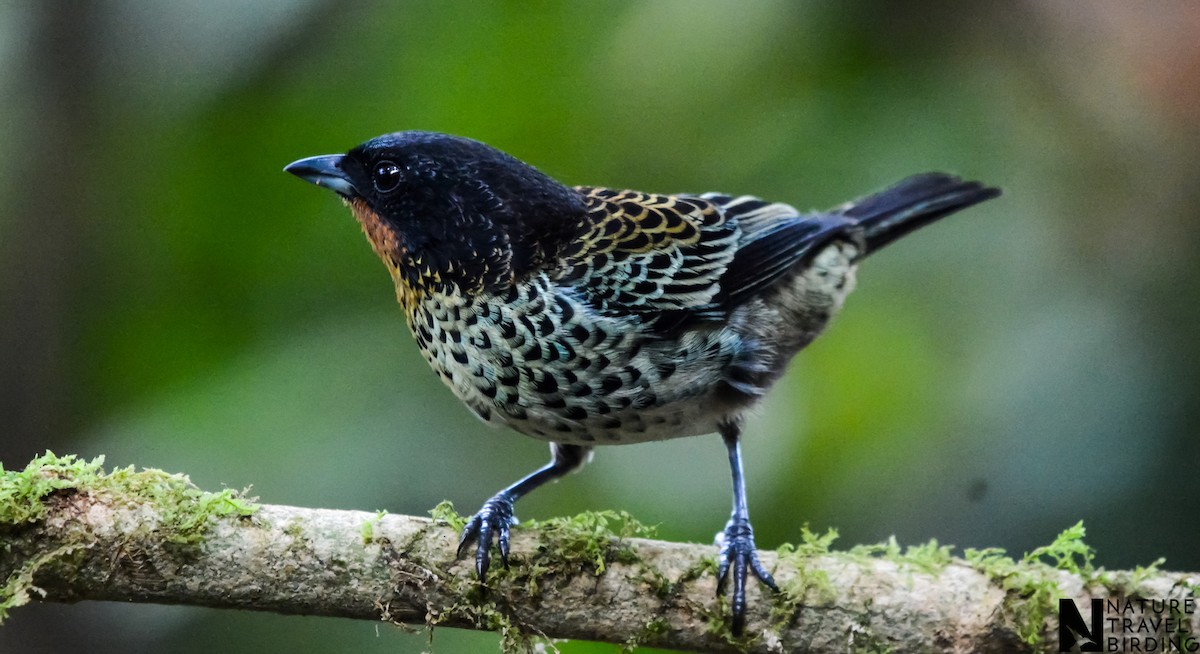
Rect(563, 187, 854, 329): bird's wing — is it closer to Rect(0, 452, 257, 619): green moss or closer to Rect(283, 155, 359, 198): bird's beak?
Rect(283, 155, 359, 198): bird's beak

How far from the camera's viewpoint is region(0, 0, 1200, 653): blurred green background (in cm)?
459

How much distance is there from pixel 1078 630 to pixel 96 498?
9.28 ft

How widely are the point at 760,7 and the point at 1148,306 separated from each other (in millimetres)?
2229

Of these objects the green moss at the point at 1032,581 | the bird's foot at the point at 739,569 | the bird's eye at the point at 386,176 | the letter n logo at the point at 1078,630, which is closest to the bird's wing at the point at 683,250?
the bird's eye at the point at 386,176

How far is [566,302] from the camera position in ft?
12.2

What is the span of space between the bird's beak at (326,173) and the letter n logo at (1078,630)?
8.67 ft

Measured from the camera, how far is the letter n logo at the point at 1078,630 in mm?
3299

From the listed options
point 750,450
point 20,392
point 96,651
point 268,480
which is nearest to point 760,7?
point 750,450

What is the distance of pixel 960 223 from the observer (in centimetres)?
557

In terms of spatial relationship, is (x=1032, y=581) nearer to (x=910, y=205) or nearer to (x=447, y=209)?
(x=910, y=205)

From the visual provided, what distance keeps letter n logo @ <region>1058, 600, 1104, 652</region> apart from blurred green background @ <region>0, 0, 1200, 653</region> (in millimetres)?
1388

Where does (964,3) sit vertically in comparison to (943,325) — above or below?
above

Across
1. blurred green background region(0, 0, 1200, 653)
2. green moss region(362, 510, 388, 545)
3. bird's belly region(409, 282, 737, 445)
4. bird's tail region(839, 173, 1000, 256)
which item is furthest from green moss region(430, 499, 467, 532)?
bird's tail region(839, 173, 1000, 256)

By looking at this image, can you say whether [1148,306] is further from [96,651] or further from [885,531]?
[96,651]
